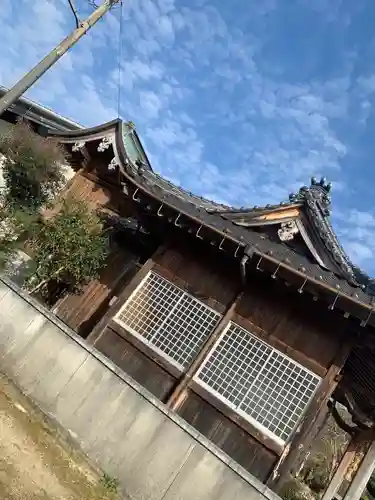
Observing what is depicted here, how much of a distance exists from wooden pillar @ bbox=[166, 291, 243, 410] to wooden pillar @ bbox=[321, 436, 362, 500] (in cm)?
913

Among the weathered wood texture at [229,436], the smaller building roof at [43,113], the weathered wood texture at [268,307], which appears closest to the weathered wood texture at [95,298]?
the weathered wood texture at [268,307]

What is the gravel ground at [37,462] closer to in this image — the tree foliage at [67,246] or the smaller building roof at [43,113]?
the tree foliage at [67,246]

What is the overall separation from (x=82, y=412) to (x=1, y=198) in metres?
8.78

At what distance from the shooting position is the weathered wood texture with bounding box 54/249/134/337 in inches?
609

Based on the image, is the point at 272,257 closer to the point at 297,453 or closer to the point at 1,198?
Answer: the point at 297,453

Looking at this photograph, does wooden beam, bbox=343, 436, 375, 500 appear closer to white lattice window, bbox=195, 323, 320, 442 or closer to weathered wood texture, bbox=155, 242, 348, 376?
white lattice window, bbox=195, 323, 320, 442

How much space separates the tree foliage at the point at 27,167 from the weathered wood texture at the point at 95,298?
333 centimetres

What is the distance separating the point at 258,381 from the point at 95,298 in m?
7.25

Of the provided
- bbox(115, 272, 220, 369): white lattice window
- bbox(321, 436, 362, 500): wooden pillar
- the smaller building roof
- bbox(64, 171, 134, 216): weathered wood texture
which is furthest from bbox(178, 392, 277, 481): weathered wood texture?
the smaller building roof

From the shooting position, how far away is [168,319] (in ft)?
39.6

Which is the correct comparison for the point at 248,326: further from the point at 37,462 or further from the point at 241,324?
the point at 37,462

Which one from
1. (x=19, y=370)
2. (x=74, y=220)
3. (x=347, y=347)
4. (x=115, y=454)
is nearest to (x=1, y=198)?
(x=74, y=220)

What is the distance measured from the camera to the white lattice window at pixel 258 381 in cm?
1034

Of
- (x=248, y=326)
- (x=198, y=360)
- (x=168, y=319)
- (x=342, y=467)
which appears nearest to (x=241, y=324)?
(x=248, y=326)
